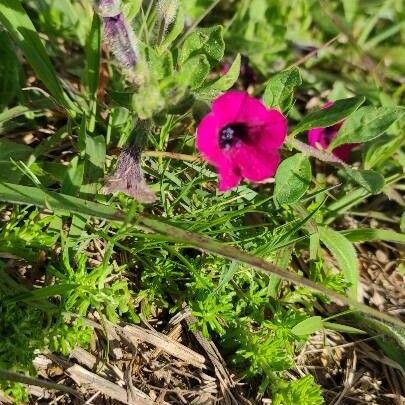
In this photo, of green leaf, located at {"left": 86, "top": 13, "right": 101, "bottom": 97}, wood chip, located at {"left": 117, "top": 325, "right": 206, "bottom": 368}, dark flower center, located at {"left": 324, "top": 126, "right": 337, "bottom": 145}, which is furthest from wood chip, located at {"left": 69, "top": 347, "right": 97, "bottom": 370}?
dark flower center, located at {"left": 324, "top": 126, "right": 337, "bottom": 145}

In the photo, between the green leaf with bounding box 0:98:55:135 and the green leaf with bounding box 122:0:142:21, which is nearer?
the green leaf with bounding box 122:0:142:21

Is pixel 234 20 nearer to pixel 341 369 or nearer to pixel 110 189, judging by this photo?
pixel 110 189

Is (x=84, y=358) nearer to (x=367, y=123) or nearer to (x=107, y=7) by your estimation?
(x=107, y=7)

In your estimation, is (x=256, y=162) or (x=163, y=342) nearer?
(x=256, y=162)

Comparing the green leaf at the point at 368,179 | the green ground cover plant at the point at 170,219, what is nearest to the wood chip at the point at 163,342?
the green ground cover plant at the point at 170,219

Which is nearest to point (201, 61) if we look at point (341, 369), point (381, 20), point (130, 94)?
point (130, 94)

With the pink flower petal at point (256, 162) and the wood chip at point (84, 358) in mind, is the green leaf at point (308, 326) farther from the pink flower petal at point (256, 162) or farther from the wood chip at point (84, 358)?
the wood chip at point (84, 358)

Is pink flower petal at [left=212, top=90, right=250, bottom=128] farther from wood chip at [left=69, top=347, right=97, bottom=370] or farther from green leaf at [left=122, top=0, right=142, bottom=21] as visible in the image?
wood chip at [left=69, top=347, right=97, bottom=370]

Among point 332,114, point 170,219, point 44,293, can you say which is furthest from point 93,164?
Answer: point 332,114
